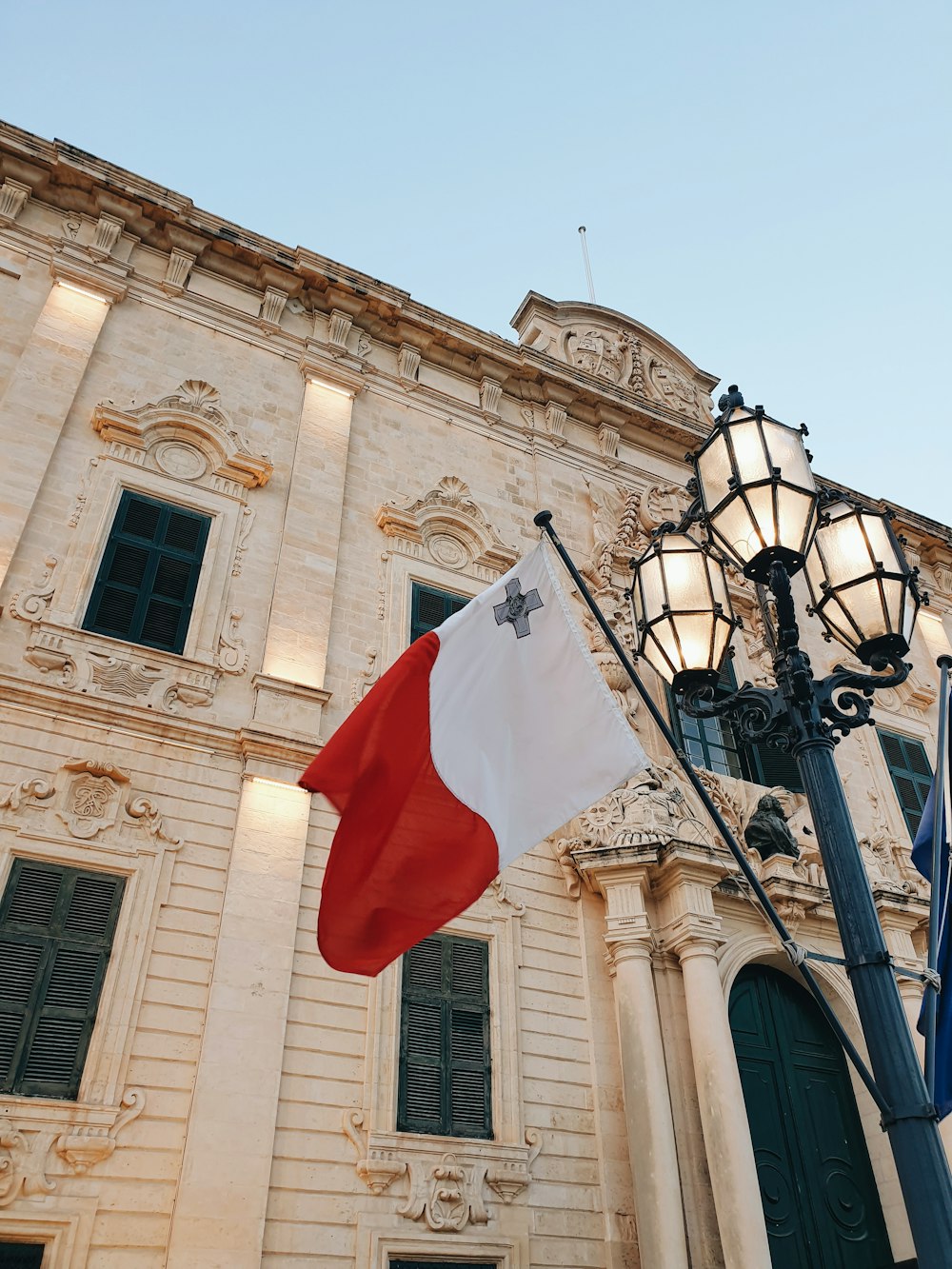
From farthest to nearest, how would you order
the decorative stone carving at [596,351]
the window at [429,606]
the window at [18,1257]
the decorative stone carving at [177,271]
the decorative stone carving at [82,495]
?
the decorative stone carving at [596,351], the decorative stone carving at [177,271], the window at [429,606], the decorative stone carving at [82,495], the window at [18,1257]

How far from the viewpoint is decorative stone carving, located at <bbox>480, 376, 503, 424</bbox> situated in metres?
14.1

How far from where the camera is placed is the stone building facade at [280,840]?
23.9ft

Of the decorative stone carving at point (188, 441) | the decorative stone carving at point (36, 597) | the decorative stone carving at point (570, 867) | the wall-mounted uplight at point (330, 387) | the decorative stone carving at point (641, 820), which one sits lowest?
the decorative stone carving at point (570, 867)

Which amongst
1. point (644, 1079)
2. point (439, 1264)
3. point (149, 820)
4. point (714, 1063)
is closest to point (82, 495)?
point (149, 820)

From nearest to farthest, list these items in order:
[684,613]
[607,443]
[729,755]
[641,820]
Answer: [684,613] → [641,820] → [729,755] → [607,443]

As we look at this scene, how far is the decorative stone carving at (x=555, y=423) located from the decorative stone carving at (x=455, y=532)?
7.81 ft

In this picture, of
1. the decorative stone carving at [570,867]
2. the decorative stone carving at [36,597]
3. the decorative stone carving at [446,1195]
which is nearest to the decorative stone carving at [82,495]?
Answer: the decorative stone carving at [36,597]

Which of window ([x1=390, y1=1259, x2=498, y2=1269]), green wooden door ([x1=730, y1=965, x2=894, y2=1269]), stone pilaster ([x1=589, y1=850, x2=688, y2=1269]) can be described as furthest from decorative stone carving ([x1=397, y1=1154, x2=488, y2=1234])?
green wooden door ([x1=730, y1=965, x2=894, y2=1269])

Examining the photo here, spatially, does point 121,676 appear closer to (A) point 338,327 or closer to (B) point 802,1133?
(A) point 338,327

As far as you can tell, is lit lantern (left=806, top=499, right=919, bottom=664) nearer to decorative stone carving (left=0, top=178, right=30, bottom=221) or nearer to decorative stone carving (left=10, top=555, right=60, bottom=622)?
decorative stone carving (left=10, top=555, right=60, bottom=622)

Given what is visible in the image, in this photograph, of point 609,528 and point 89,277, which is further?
point 609,528

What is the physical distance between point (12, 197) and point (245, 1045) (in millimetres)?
10206

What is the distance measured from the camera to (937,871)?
5.50 m

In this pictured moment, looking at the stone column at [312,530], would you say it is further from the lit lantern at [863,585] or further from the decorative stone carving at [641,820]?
the lit lantern at [863,585]
